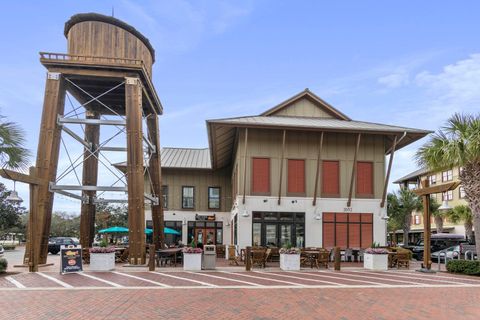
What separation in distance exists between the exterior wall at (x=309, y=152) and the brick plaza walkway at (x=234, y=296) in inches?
383

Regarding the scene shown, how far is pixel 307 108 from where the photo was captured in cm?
2945

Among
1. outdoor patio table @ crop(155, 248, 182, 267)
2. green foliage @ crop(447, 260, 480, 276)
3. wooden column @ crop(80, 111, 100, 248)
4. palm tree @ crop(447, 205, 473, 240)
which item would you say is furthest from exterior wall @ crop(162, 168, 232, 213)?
palm tree @ crop(447, 205, 473, 240)

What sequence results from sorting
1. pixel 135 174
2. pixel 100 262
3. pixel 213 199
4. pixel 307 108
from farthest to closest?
pixel 213 199 → pixel 307 108 → pixel 135 174 → pixel 100 262

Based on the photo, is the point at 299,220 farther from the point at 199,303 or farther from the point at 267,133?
the point at 199,303

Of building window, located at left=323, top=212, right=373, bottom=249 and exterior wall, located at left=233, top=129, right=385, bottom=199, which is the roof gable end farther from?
building window, located at left=323, top=212, right=373, bottom=249

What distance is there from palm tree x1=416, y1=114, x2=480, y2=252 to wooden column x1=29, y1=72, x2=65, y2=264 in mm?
16355

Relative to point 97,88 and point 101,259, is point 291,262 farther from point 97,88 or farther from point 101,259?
point 97,88

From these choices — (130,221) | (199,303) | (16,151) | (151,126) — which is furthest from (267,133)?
(199,303)

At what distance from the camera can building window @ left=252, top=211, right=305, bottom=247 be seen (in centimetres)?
2606

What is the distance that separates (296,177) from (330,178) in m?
1.99

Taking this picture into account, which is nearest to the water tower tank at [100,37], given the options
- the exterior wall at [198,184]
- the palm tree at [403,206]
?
the exterior wall at [198,184]

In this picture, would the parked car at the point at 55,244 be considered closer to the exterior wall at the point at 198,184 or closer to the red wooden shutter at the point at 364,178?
the exterior wall at the point at 198,184

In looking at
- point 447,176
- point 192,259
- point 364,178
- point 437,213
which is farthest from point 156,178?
point 447,176

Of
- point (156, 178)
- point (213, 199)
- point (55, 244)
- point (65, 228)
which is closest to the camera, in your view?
point (156, 178)
